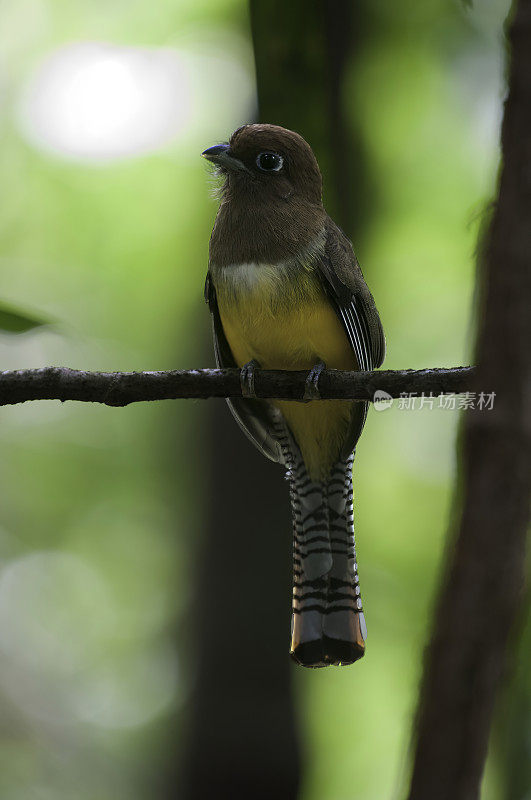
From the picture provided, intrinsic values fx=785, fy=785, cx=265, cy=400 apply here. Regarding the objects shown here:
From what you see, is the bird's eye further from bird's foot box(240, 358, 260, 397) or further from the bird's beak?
bird's foot box(240, 358, 260, 397)

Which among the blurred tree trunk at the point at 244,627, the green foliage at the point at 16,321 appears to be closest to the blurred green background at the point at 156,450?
the blurred tree trunk at the point at 244,627

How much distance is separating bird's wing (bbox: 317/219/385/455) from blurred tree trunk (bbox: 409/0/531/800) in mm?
3220

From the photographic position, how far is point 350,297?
3.83 m

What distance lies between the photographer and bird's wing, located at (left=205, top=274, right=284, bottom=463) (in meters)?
4.12

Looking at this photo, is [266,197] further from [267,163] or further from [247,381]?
[247,381]

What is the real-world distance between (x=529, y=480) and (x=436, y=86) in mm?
6422

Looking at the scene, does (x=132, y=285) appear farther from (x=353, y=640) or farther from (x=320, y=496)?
(x=353, y=640)

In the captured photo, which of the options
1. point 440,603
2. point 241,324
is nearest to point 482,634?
point 440,603

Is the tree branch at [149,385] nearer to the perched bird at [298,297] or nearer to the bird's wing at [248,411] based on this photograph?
the perched bird at [298,297]

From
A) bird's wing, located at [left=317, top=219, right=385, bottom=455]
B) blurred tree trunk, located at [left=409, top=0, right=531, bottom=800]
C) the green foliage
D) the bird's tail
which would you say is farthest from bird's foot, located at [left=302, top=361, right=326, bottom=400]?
blurred tree trunk, located at [left=409, top=0, right=531, bottom=800]

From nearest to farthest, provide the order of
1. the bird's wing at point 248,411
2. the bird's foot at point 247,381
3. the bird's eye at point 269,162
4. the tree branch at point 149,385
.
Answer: the tree branch at point 149,385 < the bird's foot at point 247,381 < the bird's eye at point 269,162 < the bird's wing at point 248,411

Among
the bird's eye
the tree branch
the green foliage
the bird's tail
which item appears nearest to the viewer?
the green foliage

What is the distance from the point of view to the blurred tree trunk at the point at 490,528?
53 cm

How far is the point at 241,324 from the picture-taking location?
3.76 meters
